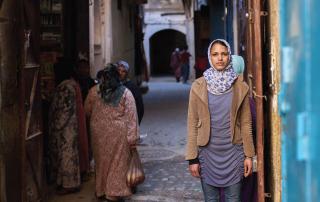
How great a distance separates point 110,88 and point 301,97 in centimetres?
285

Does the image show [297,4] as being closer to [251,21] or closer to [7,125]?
[251,21]

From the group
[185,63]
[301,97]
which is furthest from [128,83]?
[185,63]

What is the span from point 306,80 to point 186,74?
18.9 m

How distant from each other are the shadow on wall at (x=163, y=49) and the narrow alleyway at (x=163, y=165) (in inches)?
824

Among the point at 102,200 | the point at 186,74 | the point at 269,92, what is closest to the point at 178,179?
the point at 102,200

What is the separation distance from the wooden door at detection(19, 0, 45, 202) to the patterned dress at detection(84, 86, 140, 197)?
0.62 m

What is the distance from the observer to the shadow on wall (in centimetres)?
3200

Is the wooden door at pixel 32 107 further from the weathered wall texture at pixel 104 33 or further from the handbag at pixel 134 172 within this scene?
the weathered wall texture at pixel 104 33

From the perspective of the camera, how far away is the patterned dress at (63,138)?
4.83 metres

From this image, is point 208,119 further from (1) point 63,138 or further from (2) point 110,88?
(1) point 63,138

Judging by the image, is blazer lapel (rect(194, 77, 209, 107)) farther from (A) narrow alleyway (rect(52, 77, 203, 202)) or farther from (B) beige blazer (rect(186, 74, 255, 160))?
(A) narrow alleyway (rect(52, 77, 203, 202))

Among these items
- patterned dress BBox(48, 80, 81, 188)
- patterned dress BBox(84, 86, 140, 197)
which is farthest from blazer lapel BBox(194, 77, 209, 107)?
patterned dress BBox(48, 80, 81, 188)

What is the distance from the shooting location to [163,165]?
612 cm

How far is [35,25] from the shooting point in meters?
4.23
